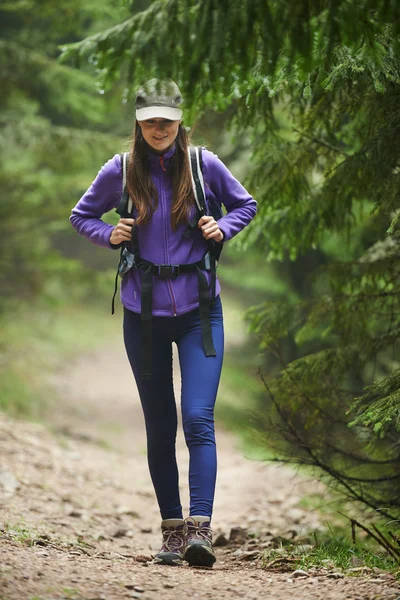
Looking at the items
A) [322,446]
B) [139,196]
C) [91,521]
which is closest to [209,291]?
[139,196]

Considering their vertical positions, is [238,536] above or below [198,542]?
above

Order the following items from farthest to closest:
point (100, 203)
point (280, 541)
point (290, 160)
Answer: point (290, 160), point (280, 541), point (100, 203)

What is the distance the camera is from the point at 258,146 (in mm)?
5316

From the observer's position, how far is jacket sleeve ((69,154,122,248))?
13.7ft

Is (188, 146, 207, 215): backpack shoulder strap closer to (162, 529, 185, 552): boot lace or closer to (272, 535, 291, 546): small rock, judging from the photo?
(162, 529, 185, 552): boot lace

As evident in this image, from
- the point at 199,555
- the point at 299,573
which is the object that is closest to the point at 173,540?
the point at 199,555

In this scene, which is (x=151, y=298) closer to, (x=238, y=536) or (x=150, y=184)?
(x=150, y=184)

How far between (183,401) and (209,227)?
3.09ft

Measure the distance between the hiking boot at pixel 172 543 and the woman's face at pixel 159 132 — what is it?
212 centimetres

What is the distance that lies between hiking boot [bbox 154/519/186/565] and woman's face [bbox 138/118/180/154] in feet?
6.97

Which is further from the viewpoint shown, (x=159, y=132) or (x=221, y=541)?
(x=221, y=541)

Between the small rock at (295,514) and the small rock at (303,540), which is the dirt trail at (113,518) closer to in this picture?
the small rock at (295,514)

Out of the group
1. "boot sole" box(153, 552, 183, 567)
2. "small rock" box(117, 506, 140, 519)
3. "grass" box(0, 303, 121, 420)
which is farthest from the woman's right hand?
"grass" box(0, 303, 121, 420)

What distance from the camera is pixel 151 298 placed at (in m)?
4.01
